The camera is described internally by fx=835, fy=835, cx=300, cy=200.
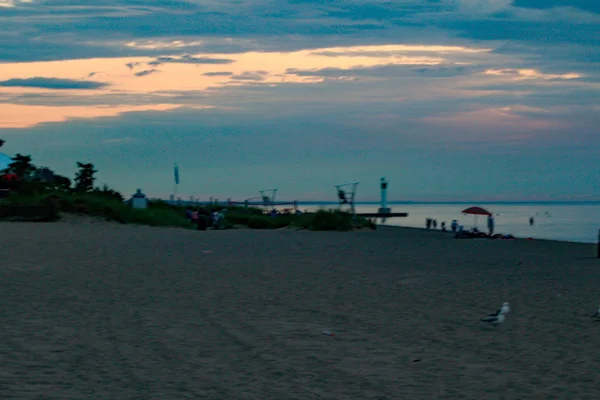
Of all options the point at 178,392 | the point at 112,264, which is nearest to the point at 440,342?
the point at 178,392

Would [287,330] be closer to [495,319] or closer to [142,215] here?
[495,319]

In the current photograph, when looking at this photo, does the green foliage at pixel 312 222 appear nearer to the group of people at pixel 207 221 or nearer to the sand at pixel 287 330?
the group of people at pixel 207 221

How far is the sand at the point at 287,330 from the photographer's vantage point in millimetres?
6035

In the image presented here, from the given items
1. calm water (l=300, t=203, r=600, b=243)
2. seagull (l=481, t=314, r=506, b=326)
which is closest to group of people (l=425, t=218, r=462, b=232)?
calm water (l=300, t=203, r=600, b=243)

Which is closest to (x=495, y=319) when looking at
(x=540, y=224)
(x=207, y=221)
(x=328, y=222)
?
(x=328, y=222)

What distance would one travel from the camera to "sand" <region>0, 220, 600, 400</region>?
6.04 m

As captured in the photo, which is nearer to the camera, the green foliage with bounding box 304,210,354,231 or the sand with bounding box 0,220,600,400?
the sand with bounding box 0,220,600,400

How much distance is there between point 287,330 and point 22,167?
45706 mm

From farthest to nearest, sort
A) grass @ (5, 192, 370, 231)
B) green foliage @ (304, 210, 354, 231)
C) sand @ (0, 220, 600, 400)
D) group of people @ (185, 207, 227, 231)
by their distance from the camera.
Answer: green foliage @ (304, 210, 354, 231)
group of people @ (185, 207, 227, 231)
grass @ (5, 192, 370, 231)
sand @ (0, 220, 600, 400)

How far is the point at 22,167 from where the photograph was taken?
167 feet

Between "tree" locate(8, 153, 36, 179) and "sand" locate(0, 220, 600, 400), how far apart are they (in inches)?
1337

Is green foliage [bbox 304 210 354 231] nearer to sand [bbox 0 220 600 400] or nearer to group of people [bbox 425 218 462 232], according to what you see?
group of people [bbox 425 218 462 232]

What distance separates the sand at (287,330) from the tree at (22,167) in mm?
33960

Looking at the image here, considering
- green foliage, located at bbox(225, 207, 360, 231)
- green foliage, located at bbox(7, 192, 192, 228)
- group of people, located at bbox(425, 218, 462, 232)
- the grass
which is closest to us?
green foliage, located at bbox(7, 192, 192, 228)
